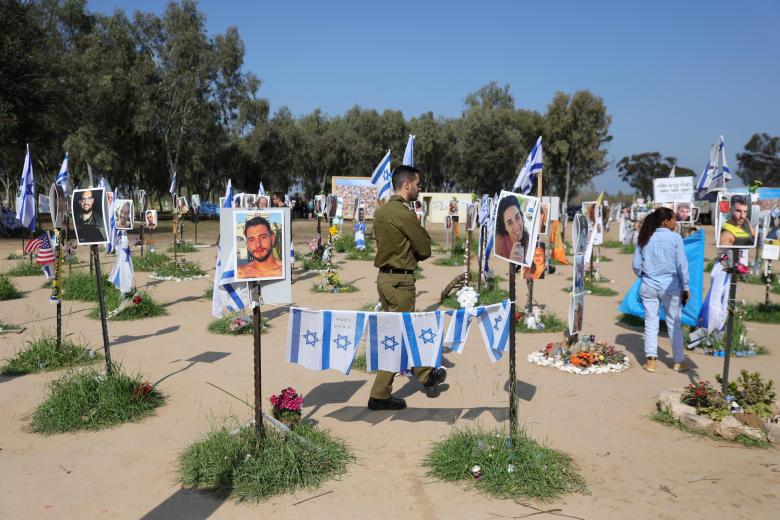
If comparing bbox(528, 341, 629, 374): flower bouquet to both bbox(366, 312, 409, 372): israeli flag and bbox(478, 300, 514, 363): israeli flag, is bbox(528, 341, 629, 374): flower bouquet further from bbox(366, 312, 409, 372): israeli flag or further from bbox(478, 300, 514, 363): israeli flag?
bbox(366, 312, 409, 372): israeli flag

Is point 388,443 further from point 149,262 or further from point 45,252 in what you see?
point 149,262

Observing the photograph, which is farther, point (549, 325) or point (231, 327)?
point (549, 325)

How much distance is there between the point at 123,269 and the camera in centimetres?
954

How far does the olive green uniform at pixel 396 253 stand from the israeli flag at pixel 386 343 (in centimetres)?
47

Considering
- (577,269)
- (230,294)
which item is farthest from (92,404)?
(577,269)

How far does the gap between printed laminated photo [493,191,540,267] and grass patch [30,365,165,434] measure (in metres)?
3.73

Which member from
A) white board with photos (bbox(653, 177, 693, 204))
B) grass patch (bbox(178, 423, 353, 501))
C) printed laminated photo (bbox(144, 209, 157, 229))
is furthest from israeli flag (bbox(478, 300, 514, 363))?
printed laminated photo (bbox(144, 209, 157, 229))

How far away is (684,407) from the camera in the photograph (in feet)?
17.0

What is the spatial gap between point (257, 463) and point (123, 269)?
671 cm

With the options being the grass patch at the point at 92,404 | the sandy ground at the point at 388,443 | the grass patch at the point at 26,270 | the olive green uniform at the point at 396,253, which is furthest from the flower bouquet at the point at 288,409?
the grass patch at the point at 26,270

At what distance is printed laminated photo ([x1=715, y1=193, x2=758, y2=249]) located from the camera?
18.2 feet

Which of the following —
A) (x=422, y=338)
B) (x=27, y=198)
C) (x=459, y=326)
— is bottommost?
(x=422, y=338)

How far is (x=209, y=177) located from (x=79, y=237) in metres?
48.9

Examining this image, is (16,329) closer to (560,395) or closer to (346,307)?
(346,307)
